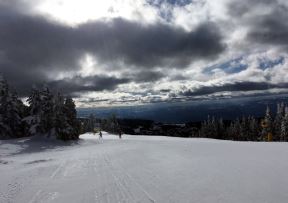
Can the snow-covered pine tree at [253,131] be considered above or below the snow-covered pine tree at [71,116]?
below

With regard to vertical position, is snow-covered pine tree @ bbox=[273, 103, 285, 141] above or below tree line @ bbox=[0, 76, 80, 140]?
below

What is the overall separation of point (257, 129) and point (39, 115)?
61480 mm

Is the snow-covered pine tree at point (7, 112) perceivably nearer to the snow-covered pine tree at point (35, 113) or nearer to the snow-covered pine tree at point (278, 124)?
the snow-covered pine tree at point (35, 113)

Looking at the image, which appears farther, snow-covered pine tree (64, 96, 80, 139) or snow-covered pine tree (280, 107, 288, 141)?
snow-covered pine tree (280, 107, 288, 141)

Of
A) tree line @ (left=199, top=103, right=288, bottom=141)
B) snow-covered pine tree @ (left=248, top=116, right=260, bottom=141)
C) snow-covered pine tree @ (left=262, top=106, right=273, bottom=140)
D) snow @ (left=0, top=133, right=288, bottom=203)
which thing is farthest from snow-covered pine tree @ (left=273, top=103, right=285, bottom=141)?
snow @ (left=0, top=133, right=288, bottom=203)

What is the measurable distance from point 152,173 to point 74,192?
4073 mm

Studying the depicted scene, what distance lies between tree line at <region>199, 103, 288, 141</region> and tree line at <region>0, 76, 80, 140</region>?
146ft

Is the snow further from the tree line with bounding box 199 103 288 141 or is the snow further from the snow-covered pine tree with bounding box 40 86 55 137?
the tree line with bounding box 199 103 288 141

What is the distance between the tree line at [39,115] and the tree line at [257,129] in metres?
44.5

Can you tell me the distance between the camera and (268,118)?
219 feet

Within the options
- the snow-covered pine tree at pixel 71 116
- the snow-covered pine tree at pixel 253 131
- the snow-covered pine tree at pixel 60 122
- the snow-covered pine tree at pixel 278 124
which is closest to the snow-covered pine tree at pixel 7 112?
the snow-covered pine tree at pixel 60 122

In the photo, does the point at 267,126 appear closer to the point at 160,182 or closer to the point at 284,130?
the point at 284,130

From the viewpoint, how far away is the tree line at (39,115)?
47.9 metres

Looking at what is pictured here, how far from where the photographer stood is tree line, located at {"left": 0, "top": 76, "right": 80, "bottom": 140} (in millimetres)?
47906
